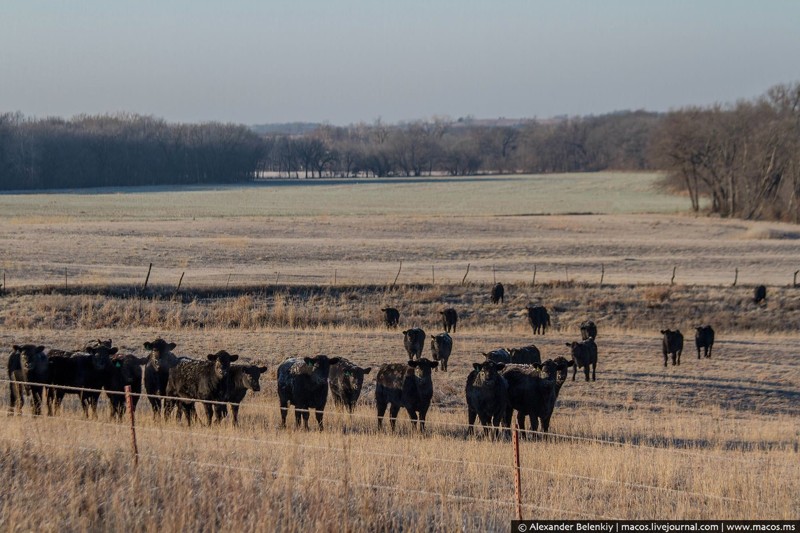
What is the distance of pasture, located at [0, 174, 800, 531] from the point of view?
1006cm

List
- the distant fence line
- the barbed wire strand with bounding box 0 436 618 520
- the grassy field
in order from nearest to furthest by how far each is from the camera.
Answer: the barbed wire strand with bounding box 0 436 618 520, the distant fence line, the grassy field

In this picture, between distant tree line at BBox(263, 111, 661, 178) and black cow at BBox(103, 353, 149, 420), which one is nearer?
black cow at BBox(103, 353, 149, 420)

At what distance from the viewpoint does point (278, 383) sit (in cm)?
1817

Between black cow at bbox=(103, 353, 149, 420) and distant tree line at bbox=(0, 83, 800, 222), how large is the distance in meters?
68.7

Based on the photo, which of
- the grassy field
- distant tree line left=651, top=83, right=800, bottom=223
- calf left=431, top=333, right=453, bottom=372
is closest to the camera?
calf left=431, top=333, right=453, bottom=372

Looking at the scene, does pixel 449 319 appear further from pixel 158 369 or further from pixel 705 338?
pixel 158 369

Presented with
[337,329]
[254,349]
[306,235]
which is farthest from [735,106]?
[254,349]

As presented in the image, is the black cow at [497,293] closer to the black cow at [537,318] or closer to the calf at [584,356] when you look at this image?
the black cow at [537,318]

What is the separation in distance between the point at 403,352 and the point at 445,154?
147795mm

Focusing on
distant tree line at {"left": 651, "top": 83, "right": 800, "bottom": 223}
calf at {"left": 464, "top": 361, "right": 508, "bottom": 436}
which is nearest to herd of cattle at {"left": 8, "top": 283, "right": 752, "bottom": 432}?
calf at {"left": 464, "top": 361, "right": 508, "bottom": 436}

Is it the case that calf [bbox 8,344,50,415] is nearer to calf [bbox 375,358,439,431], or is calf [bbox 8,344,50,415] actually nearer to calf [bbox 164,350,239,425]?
calf [bbox 164,350,239,425]

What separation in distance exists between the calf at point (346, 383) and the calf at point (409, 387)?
0.53m

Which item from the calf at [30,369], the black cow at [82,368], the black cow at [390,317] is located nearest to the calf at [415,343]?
the black cow at [390,317]

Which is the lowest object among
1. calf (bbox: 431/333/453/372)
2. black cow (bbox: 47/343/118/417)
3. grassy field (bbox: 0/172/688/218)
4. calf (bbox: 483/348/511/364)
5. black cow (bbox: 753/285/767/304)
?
black cow (bbox: 753/285/767/304)
